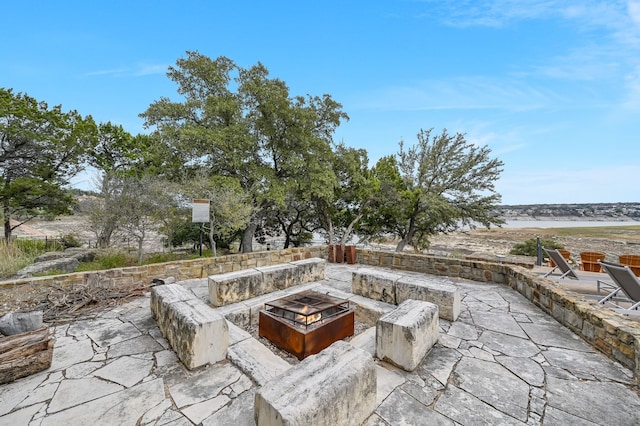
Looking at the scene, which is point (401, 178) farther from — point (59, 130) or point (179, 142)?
point (59, 130)

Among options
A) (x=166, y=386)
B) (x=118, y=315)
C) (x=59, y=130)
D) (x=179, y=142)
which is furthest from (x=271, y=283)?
(x=59, y=130)

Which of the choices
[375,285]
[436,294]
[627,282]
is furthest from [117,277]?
[627,282]

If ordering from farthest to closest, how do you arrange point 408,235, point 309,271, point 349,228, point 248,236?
point 408,235 → point 349,228 → point 248,236 → point 309,271

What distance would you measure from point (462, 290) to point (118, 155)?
17.4 meters

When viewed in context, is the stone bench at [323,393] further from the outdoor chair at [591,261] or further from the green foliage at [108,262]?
the green foliage at [108,262]

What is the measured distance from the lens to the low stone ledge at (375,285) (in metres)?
3.86

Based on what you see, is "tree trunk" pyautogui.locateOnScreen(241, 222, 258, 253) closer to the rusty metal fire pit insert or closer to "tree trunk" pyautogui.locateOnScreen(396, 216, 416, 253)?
"tree trunk" pyautogui.locateOnScreen(396, 216, 416, 253)

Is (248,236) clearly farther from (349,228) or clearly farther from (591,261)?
(591,261)

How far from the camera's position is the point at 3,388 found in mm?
2041

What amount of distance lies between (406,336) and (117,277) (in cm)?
466

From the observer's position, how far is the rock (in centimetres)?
251

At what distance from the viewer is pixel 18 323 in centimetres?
257

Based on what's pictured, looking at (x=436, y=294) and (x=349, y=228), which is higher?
(x=349, y=228)

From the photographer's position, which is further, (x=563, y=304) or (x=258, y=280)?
(x=258, y=280)
